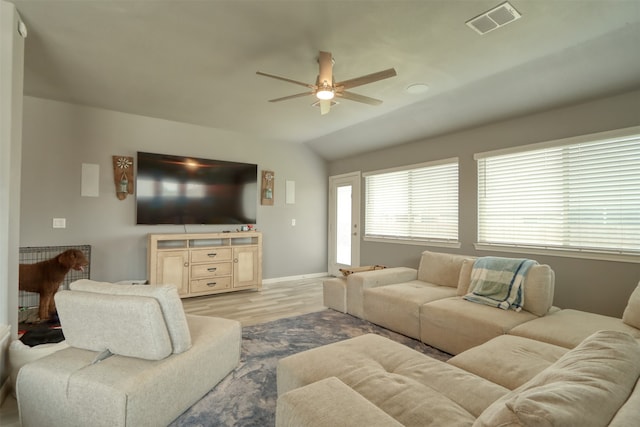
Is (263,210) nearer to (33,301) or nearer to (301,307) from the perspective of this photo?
(301,307)

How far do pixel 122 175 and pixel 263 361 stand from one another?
3426 millimetres

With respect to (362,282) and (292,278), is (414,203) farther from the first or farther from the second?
(292,278)

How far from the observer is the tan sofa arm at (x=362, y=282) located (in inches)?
141

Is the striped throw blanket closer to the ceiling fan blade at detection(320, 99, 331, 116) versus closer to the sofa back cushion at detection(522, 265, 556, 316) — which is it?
the sofa back cushion at detection(522, 265, 556, 316)

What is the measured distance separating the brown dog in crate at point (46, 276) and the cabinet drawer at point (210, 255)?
1364 mm

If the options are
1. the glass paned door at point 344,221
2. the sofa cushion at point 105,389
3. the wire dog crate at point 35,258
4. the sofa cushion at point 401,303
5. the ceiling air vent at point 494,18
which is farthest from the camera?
the glass paned door at point 344,221

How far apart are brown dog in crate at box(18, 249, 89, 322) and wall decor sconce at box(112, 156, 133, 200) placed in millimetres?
1182

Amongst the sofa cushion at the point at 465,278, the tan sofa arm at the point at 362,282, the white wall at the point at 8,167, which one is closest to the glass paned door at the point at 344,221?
the tan sofa arm at the point at 362,282

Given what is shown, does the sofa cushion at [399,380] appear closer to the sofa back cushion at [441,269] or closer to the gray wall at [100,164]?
the sofa back cushion at [441,269]

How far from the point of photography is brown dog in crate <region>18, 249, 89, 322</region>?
127 inches

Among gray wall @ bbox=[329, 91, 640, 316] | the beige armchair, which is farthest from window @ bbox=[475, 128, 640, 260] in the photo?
the beige armchair

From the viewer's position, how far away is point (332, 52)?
106 inches

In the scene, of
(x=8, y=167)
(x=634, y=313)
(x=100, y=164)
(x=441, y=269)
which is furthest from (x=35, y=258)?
(x=634, y=313)

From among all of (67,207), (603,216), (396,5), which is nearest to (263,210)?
(67,207)
